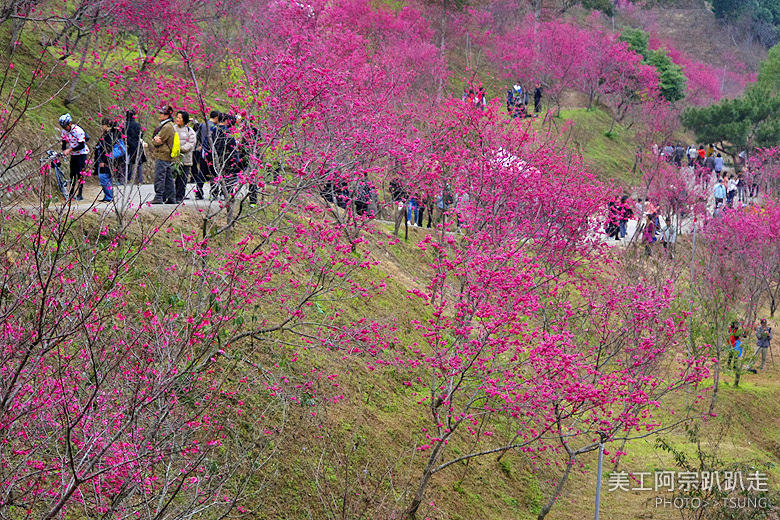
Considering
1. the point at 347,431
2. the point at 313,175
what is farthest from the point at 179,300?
the point at 347,431

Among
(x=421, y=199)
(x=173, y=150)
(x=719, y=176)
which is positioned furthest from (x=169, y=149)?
(x=719, y=176)

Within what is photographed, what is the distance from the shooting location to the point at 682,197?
968 inches

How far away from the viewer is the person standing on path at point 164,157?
11406 mm

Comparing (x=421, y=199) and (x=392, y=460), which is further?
(x=421, y=199)

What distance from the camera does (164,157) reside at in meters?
11.7

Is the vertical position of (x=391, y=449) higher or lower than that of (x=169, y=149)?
lower

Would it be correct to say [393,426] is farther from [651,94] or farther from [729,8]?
[729,8]

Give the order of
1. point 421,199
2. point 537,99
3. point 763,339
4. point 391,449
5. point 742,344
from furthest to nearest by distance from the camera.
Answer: point 537,99, point 763,339, point 742,344, point 421,199, point 391,449

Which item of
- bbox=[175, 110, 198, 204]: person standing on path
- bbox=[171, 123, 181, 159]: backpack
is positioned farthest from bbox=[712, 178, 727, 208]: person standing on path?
bbox=[171, 123, 181, 159]: backpack

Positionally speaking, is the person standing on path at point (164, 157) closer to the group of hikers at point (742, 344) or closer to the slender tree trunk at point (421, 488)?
the slender tree trunk at point (421, 488)

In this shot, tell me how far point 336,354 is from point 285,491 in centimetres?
279

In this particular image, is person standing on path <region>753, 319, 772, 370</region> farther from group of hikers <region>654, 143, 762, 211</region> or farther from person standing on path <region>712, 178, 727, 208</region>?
person standing on path <region>712, 178, 727, 208</region>

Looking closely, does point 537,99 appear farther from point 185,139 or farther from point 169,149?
point 169,149

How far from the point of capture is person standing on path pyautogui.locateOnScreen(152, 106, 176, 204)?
37.4 ft
